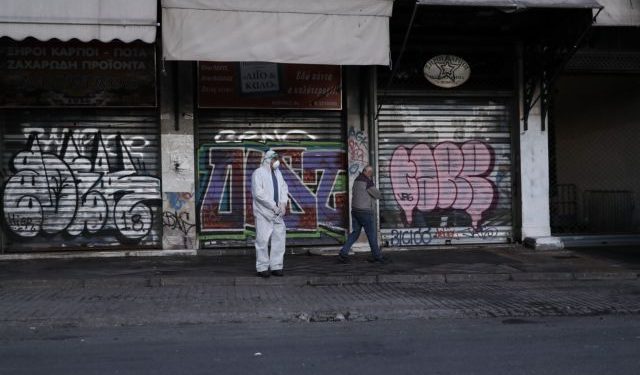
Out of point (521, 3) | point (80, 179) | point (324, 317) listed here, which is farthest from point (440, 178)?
point (80, 179)

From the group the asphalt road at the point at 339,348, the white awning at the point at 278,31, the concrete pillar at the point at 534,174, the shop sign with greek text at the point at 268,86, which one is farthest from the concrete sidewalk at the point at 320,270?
the white awning at the point at 278,31

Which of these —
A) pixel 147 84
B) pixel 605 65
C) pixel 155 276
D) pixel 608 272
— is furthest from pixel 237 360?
pixel 605 65

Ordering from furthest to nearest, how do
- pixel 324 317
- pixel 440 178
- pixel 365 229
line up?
pixel 440 178, pixel 365 229, pixel 324 317

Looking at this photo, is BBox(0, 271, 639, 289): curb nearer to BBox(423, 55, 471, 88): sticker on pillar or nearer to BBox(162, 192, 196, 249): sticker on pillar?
BBox(162, 192, 196, 249): sticker on pillar

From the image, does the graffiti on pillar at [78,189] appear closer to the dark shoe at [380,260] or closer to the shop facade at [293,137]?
the shop facade at [293,137]

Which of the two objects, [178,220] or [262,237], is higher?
[178,220]

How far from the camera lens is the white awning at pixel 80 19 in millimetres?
9914

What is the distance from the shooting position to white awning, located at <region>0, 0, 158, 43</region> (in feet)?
32.5

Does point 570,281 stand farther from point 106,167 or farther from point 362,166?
point 106,167

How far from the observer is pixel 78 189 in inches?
496

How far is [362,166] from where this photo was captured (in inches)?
516

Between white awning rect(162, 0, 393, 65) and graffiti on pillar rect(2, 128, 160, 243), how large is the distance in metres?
3.11

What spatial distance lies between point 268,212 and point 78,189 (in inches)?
180

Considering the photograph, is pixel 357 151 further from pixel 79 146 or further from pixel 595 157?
pixel 595 157
